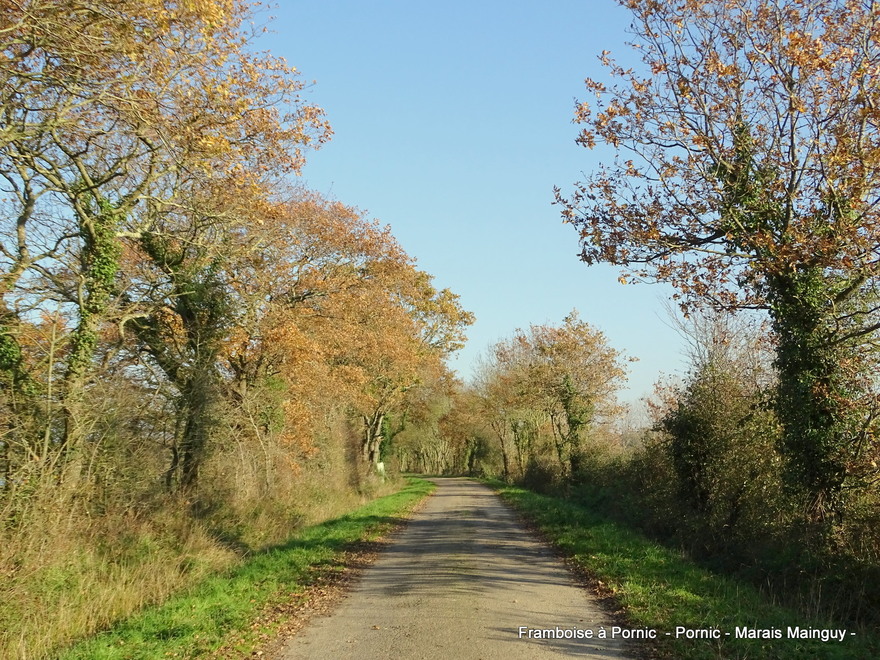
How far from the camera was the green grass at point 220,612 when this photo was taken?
22.8 feet

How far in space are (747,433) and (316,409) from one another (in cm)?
1707

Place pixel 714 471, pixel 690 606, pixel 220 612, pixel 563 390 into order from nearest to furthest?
pixel 690 606 < pixel 220 612 < pixel 714 471 < pixel 563 390

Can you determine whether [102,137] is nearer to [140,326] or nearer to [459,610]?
[140,326]

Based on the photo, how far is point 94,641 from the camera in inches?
287

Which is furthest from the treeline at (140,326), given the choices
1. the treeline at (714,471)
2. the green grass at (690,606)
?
the treeline at (714,471)

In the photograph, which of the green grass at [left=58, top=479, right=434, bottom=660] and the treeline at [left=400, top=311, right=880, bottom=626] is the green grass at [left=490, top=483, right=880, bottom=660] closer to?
the treeline at [left=400, top=311, right=880, bottom=626]

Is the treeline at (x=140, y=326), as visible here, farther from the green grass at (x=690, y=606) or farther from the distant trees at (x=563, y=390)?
the distant trees at (x=563, y=390)

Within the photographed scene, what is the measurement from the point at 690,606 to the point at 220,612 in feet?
20.6

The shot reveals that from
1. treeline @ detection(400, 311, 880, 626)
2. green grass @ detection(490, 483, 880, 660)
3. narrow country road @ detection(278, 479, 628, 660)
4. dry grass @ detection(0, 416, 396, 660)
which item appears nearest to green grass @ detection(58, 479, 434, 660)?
dry grass @ detection(0, 416, 396, 660)

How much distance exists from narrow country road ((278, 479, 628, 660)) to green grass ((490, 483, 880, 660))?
563 mm

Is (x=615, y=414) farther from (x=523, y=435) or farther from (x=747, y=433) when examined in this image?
(x=747, y=433)

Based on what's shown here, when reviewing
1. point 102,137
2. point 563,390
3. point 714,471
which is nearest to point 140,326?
point 102,137

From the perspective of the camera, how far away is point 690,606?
812 centimetres

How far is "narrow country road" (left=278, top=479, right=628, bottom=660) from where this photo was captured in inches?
265
